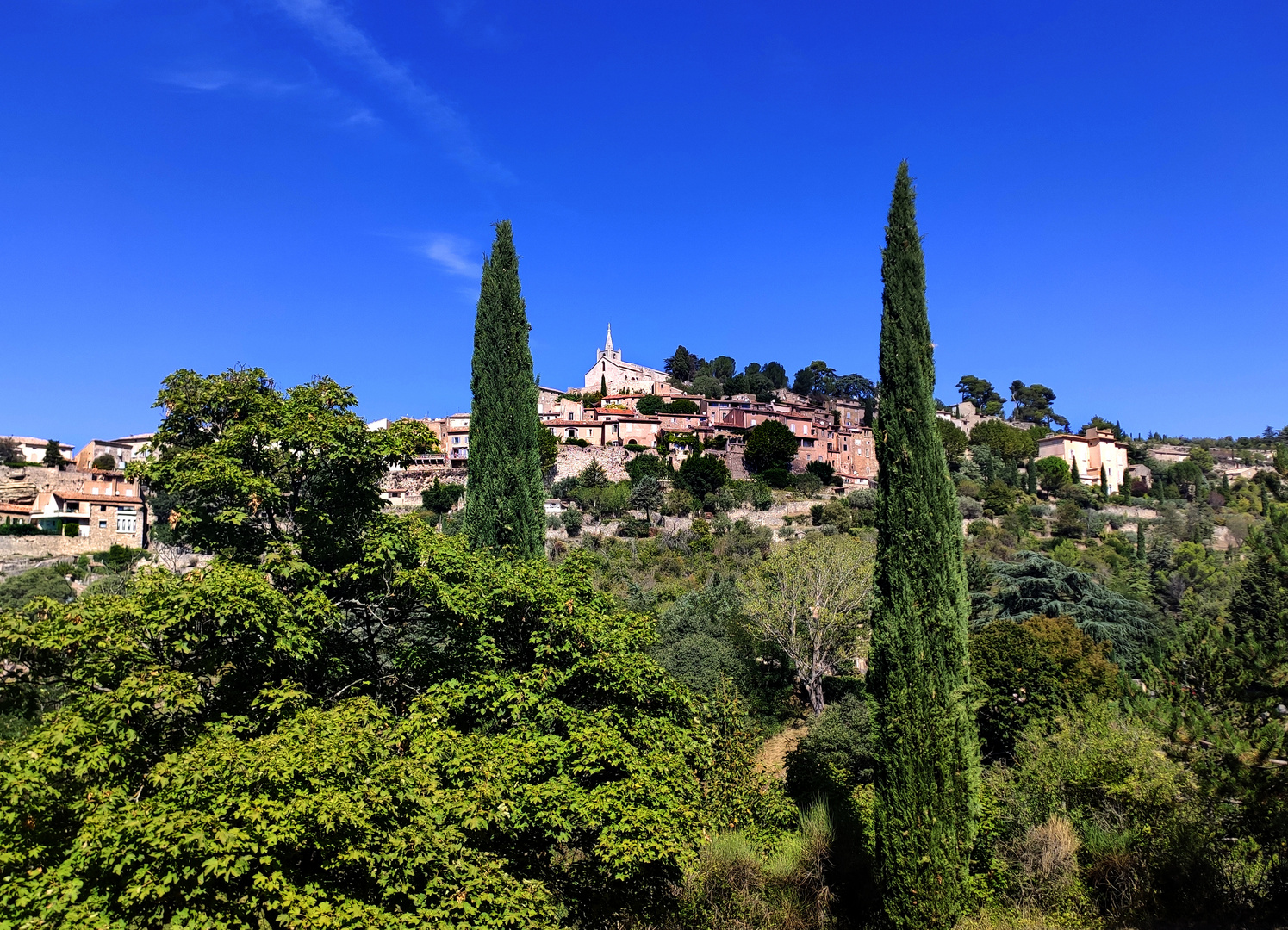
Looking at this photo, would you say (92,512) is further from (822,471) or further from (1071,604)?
(1071,604)

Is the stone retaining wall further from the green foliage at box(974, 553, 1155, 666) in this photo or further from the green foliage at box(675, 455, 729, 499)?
the green foliage at box(974, 553, 1155, 666)

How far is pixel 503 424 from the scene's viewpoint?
614 inches

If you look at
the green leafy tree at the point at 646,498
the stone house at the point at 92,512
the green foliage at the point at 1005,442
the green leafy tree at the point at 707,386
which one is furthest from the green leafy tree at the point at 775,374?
the stone house at the point at 92,512

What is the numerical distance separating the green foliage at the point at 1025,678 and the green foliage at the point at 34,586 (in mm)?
34039

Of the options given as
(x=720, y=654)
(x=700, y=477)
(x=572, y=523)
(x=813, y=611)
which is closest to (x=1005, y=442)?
(x=700, y=477)

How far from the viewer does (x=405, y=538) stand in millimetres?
9914

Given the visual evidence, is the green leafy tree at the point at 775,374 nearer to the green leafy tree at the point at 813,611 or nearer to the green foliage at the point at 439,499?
the green foliage at the point at 439,499

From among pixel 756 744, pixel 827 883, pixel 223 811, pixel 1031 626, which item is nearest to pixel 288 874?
pixel 223 811

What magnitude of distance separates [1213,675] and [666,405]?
68570 mm

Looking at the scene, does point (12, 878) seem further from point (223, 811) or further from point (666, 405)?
point (666, 405)

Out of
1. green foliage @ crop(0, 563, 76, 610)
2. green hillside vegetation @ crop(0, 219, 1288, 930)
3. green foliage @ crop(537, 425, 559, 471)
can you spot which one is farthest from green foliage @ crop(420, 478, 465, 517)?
green hillside vegetation @ crop(0, 219, 1288, 930)

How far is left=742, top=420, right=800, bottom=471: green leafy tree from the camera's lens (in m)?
66.9

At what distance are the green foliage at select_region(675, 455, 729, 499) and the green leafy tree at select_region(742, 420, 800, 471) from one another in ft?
24.0

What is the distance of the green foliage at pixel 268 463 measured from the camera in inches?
363
